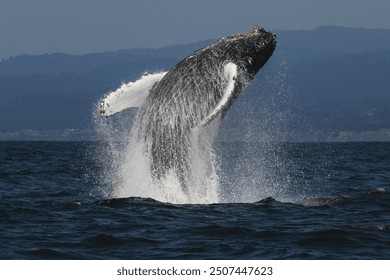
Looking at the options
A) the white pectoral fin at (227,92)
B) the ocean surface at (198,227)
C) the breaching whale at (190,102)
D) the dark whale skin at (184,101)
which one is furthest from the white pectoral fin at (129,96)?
the ocean surface at (198,227)

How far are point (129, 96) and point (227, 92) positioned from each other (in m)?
2.14

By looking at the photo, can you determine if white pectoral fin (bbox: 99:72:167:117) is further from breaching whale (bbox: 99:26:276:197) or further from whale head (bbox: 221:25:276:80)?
whale head (bbox: 221:25:276:80)

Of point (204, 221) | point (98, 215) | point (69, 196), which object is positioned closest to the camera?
point (204, 221)

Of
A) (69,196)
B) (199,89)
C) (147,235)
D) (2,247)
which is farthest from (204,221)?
(69,196)

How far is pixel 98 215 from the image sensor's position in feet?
48.4

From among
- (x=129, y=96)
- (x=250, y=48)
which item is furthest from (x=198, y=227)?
(x=250, y=48)

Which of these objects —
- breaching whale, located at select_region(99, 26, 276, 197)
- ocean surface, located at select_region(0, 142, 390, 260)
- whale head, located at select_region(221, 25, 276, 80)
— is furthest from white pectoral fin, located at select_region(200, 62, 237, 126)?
ocean surface, located at select_region(0, 142, 390, 260)

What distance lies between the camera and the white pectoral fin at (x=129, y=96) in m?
15.6

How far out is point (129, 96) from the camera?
619 inches

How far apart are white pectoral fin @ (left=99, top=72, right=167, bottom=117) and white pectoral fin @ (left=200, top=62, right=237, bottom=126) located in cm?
134

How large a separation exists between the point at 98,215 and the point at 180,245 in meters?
3.00
